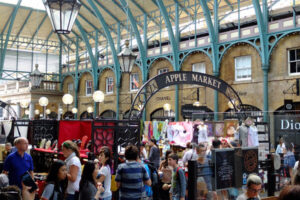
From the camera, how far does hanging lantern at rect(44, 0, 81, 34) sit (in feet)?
18.7

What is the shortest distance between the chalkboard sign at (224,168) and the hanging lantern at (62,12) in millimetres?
3444

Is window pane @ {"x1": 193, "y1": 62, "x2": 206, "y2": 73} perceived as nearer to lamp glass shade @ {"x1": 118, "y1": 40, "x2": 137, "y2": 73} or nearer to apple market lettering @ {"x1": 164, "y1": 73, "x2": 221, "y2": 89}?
apple market lettering @ {"x1": 164, "y1": 73, "x2": 221, "y2": 89}

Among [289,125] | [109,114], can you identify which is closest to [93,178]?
[289,125]

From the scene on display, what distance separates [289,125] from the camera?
30.1ft

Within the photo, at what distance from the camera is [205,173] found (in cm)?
634

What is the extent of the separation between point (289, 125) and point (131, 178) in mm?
5432

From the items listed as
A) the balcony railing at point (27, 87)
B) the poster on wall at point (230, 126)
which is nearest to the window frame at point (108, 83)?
the balcony railing at point (27, 87)

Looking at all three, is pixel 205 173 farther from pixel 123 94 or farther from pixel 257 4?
pixel 123 94

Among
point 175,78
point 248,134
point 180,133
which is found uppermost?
point 175,78

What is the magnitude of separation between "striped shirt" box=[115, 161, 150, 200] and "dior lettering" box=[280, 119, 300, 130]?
17.2 feet

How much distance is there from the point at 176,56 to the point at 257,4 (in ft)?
21.6

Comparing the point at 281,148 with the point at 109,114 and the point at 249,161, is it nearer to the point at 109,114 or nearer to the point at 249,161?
the point at 249,161

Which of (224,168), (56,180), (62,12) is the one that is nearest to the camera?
(56,180)

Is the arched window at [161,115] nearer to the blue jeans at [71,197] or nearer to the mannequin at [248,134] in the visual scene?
the mannequin at [248,134]
